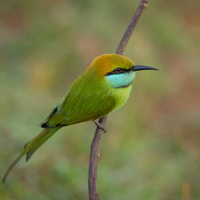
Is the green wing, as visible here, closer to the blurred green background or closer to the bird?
the bird

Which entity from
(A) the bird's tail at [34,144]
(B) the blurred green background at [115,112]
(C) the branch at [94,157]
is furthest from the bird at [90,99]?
(B) the blurred green background at [115,112]

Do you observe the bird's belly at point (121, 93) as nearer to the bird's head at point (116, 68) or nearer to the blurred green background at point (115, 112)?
the bird's head at point (116, 68)

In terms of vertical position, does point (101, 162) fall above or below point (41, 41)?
below

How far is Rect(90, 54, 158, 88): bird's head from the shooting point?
214cm

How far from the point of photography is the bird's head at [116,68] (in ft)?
7.01

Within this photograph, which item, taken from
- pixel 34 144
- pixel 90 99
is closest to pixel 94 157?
pixel 34 144

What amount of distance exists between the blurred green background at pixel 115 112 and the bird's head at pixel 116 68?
0.60 meters

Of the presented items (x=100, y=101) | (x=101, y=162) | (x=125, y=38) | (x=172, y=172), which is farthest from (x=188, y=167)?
(x=125, y=38)

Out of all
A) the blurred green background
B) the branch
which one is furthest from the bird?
the blurred green background

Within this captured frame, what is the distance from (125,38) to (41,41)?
3.24 m

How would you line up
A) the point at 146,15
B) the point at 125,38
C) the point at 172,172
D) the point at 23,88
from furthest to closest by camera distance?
1. the point at 146,15
2. the point at 23,88
3. the point at 172,172
4. the point at 125,38

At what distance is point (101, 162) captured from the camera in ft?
10.7

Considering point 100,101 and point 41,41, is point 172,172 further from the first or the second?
point 41,41

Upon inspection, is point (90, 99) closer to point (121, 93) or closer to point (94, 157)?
point (121, 93)
